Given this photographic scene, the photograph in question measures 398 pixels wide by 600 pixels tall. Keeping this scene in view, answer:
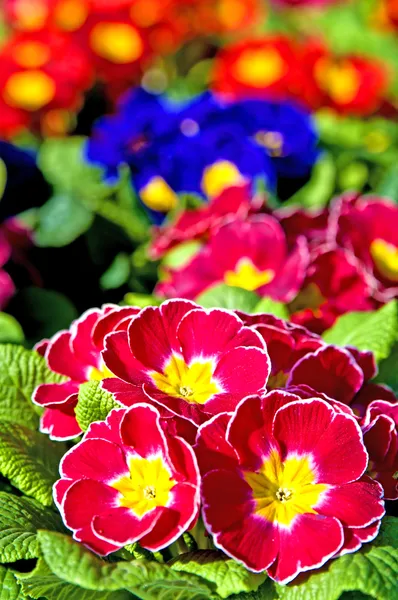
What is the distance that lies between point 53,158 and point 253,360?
1.54 m

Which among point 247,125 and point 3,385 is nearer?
point 3,385

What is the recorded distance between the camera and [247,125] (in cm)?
227

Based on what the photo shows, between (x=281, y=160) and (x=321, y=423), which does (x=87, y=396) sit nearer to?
(x=321, y=423)

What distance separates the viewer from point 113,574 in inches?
37.1

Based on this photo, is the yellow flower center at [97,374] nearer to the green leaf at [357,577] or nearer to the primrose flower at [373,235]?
the green leaf at [357,577]

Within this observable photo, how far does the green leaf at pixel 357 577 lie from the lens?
966 mm

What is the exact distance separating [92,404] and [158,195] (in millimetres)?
1188

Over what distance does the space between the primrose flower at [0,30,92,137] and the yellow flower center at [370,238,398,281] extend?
1.42 m

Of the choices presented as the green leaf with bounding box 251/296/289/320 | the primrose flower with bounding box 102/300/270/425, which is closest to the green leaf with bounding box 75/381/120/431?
the primrose flower with bounding box 102/300/270/425

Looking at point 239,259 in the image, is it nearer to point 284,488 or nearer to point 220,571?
point 284,488

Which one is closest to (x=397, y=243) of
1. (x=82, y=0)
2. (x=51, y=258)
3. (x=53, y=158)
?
(x=51, y=258)

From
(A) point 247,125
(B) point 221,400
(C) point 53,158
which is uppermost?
(B) point 221,400

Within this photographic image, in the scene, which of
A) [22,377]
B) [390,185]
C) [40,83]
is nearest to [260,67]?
[40,83]

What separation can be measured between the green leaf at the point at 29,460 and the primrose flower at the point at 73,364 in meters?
0.06
